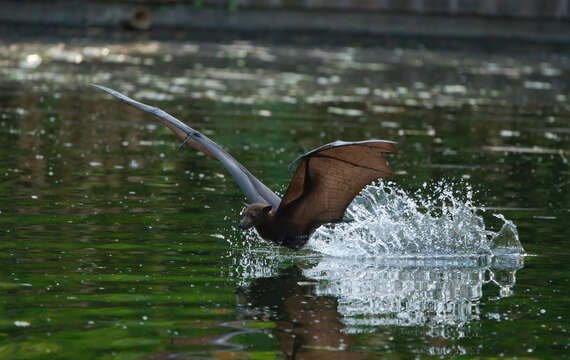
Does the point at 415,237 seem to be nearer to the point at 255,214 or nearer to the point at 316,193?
the point at 316,193

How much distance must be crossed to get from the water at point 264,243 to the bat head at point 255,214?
0.39 m

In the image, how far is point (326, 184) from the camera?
955 cm

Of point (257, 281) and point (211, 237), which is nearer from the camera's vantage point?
point (257, 281)

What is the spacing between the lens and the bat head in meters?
9.17

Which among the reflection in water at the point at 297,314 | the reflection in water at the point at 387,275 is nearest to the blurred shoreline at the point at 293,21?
the reflection in water at the point at 387,275

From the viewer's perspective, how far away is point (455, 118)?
21.0m

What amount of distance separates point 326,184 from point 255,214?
25.5 inches

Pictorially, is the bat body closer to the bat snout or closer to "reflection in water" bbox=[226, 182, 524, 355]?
the bat snout

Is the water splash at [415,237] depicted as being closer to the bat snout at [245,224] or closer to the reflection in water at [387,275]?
the reflection in water at [387,275]

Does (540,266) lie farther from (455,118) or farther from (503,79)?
(503,79)

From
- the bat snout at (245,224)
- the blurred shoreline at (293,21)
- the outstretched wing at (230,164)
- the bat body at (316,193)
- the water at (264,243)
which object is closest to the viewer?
the water at (264,243)

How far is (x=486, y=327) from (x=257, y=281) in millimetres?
1895

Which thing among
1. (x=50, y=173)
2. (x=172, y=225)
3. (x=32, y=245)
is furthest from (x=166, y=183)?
(x=32, y=245)

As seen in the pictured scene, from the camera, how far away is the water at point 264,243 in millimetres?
7465
